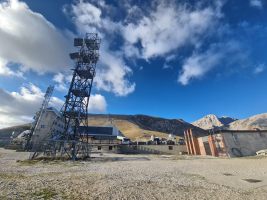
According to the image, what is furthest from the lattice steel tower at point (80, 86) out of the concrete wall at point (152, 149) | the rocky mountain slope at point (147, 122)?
the rocky mountain slope at point (147, 122)

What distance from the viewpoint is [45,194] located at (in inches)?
376

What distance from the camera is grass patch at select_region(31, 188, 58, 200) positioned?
916cm

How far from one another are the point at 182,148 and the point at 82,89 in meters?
34.8

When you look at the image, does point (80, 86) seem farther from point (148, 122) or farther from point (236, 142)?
point (148, 122)

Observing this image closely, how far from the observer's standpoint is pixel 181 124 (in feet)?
599

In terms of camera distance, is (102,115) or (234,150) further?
(102,115)

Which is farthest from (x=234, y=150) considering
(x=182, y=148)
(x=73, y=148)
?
(x=73, y=148)

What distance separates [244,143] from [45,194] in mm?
42246

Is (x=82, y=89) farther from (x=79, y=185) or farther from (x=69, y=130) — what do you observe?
(x=79, y=185)

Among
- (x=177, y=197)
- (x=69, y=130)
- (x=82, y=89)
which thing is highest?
(x=82, y=89)

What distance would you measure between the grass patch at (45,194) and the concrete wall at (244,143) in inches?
1484

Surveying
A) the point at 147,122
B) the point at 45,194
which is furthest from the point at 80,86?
the point at 147,122

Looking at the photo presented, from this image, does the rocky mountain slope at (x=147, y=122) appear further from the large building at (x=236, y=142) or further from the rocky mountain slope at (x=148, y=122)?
the large building at (x=236, y=142)

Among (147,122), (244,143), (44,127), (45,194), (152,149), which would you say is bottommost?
(45,194)
